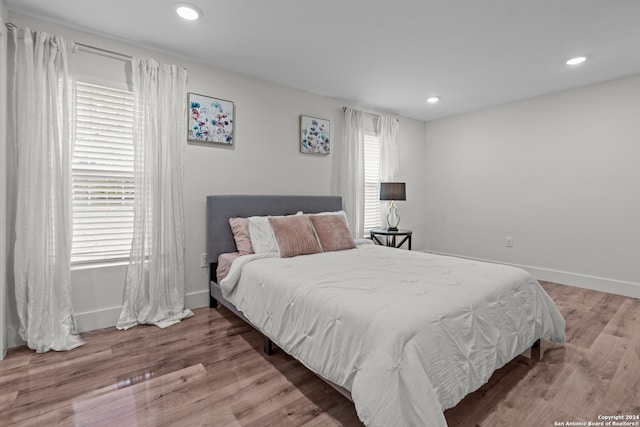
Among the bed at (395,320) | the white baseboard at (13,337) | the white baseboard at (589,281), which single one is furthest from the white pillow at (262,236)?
the white baseboard at (589,281)

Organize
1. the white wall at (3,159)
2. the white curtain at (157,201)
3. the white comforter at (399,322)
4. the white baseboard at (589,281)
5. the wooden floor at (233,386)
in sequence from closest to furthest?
the white comforter at (399,322), the wooden floor at (233,386), the white wall at (3,159), the white curtain at (157,201), the white baseboard at (589,281)

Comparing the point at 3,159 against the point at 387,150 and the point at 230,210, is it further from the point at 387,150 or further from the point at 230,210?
the point at 387,150

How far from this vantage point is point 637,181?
11.0 ft

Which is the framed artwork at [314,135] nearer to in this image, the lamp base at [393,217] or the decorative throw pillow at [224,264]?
the lamp base at [393,217]

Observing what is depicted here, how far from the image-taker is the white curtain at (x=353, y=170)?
163 inches

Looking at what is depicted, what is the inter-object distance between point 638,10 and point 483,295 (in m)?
2.34

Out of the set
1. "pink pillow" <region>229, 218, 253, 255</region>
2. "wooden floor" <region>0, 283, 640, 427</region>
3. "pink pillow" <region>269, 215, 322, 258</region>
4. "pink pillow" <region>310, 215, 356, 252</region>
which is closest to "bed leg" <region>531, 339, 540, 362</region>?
"wooden floor" <region>0, 283, 640, 427</region>

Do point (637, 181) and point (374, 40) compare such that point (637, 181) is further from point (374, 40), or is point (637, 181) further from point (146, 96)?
point (146, 96)

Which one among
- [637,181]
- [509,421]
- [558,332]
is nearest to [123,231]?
[509,421]

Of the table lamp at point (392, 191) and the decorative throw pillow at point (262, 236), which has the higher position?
the table lamp at point (392, 191)

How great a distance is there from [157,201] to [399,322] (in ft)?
7.71

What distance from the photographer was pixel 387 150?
4.65 m

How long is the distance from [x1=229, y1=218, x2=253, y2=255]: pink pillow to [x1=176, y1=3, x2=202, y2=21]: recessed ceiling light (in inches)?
67.3

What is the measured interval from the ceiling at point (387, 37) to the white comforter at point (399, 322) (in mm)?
1837
